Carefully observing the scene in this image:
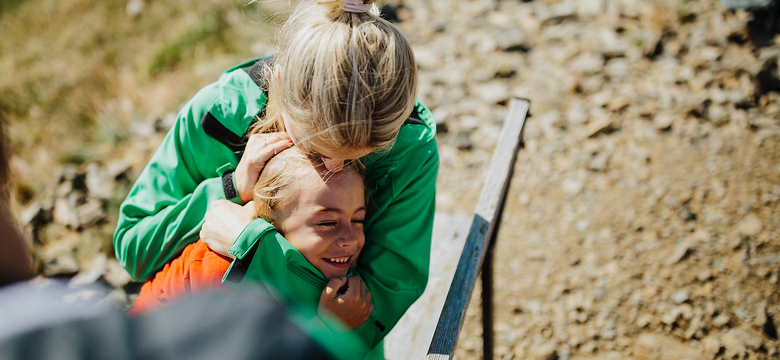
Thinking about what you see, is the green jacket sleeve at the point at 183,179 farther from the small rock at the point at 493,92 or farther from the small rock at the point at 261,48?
the small rock at the point at 261,48

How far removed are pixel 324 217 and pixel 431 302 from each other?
0.87 meters

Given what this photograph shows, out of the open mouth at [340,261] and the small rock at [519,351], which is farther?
the small rock at [519,351]

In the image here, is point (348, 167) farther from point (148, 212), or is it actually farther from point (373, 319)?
point (148, 212)

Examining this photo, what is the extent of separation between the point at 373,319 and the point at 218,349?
0.90m

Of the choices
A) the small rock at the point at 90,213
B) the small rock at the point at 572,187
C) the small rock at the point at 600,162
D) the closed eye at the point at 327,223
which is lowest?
the small rock at the point at 572,187

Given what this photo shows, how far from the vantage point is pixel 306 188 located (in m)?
1.58

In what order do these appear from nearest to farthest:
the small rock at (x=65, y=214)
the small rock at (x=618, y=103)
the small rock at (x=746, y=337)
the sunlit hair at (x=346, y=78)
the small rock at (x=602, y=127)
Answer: the sunlit hair at (x=346, y=78) → the small rock at (x=746, y=337) → the small rock at (x=602, y=127) → the small rock at (x=618, y=103) → the small rock at (x=65, y=214)

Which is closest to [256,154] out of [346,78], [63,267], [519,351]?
[346,78]

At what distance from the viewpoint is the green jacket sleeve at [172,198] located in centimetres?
170

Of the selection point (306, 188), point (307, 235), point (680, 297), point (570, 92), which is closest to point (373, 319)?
point (307, 235)

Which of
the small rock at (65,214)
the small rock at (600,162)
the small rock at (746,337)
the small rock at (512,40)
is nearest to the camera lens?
the small rock at (746,337)

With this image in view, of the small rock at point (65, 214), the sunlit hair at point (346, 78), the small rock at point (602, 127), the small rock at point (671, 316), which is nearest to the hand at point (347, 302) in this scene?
the sunlit hair at point (346, 78)

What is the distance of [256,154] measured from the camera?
160 centimetres

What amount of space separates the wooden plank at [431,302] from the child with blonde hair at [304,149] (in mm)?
251
